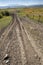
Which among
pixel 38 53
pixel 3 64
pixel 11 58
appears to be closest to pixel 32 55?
pixel 38 53

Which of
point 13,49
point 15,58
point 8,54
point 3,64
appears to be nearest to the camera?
point 3,64

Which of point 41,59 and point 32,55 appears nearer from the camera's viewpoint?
point 41,59

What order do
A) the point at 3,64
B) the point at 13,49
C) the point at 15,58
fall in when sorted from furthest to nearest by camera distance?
1. the point at 13,49
2. the point at 15,58
3. the point at 3,64

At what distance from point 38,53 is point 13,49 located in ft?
8.70

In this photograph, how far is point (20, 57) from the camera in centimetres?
1202

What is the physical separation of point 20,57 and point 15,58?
0.29m

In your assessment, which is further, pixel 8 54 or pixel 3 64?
pixel 8 54

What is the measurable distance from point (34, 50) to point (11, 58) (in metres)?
1.96

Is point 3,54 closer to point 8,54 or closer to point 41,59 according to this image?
point 8,54

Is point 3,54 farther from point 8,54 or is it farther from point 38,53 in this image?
point 38,53

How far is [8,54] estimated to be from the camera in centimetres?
1312

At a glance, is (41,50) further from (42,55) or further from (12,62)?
(12,62)

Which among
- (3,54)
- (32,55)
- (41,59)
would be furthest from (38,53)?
(3,54)

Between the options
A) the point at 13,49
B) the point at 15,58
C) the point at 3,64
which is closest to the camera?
the point at 3,64
